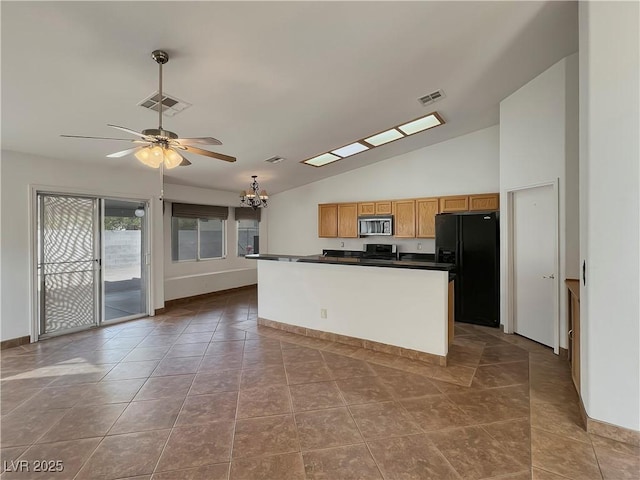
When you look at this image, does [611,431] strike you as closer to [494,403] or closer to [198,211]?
[494,403]

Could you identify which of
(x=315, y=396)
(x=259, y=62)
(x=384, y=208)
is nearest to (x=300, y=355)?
(x=315, y=396)

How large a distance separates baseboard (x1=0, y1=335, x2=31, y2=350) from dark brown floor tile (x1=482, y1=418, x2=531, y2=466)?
542cm

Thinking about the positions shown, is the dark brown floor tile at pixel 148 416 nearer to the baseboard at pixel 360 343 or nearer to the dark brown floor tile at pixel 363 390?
the dark brown floor tile at pixel 363 390

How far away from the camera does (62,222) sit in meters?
4.31

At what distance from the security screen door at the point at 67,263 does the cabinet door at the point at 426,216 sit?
550 cm

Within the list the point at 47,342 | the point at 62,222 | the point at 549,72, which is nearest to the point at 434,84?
the point at 549,72

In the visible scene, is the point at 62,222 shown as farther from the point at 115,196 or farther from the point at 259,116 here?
the point at 259,116

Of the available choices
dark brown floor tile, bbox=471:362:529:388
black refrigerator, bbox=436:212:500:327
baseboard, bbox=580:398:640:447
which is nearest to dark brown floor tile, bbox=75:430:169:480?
dark brown floor tile, bbox=471:362:529:388

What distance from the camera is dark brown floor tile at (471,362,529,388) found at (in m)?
2.79

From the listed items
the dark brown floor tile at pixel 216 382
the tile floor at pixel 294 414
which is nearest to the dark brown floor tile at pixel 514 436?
the tile floor at pixel 294 414

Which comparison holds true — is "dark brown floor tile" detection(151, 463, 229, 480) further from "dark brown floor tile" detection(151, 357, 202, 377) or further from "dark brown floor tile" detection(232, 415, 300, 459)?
"dark brown floor tile" detection(151, 357, 202, 377)

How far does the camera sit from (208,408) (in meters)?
2.44

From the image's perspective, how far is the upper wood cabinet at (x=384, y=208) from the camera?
6.01 m

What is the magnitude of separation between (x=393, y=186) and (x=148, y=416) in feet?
17.9
